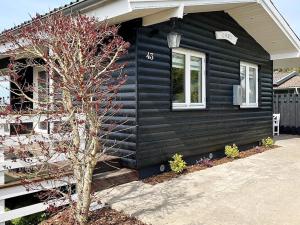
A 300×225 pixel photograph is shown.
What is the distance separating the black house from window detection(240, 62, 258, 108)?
0.03m

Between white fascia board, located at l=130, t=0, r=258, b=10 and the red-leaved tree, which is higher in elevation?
white fascia board, located at l=130, t=0, r=258, b=10

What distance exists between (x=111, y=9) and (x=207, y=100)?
11.8 ft

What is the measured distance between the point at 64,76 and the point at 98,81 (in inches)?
14.8

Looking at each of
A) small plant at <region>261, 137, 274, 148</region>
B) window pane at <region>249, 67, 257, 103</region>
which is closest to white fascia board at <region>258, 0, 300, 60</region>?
window pane at <region>249, 67, 257, 103</region>

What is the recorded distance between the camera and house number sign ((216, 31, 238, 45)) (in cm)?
823

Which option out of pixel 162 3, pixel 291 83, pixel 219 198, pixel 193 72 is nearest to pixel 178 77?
pixel 193 72

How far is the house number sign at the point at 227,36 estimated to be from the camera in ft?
27.0

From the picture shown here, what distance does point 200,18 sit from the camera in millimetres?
7699

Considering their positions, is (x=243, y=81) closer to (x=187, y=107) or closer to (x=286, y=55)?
(x=286, y=55)

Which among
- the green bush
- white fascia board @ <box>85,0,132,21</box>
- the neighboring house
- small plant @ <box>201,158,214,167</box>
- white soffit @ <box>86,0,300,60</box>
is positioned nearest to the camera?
the green bush

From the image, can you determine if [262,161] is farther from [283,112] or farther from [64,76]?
[283,112]

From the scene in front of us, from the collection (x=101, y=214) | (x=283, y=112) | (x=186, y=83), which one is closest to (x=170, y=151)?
(x=186, y=83)

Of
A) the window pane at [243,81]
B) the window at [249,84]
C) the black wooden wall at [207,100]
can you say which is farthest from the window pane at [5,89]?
the window pane at [243,81]

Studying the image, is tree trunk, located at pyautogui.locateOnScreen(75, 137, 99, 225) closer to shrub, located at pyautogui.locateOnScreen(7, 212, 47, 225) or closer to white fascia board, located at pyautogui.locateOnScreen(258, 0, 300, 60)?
shrub, located at pyautogui.locateOnScreen(7, 212, 47, 225)
